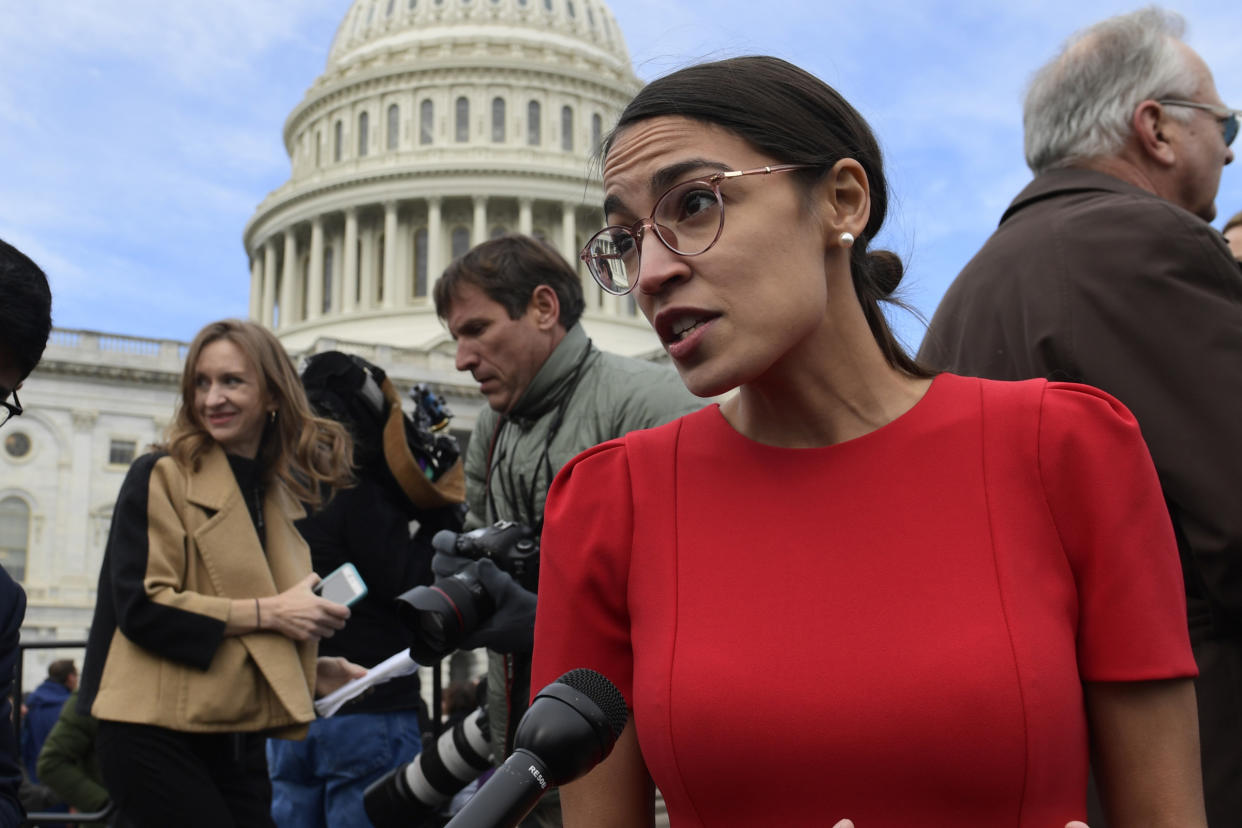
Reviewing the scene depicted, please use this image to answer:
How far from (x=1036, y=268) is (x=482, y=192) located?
56296mm

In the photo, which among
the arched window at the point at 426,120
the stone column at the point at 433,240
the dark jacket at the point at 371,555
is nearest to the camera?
the dark jacket at the point at 371,555

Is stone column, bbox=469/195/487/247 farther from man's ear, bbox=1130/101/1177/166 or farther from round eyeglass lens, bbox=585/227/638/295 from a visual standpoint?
round eyeglass lens, bbox=585/227/638/295

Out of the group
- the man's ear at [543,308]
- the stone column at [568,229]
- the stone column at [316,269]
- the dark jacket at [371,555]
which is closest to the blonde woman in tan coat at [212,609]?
the dark jacket at [371,555]

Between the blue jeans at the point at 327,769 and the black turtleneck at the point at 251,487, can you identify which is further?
the blue jeans at the point at 327,769

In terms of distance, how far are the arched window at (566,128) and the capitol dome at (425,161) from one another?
2.8 inches

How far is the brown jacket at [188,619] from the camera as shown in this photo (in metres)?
3.80

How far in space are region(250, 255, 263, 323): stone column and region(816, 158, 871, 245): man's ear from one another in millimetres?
64793

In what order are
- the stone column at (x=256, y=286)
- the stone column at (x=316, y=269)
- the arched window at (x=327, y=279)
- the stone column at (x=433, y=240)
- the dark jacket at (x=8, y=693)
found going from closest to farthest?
the dark jacket at (x=8, y=693) → the stone column at (x=433, y=240) → the stone column at (x=316, y=269) → the arched window at (x=327, y=279) → the stone column at (x=256, y=286)

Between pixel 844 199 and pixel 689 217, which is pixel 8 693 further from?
pixel 844 199

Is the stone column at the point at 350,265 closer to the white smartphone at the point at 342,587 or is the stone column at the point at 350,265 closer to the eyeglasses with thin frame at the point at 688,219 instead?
the white smartphone at the point at 342,587

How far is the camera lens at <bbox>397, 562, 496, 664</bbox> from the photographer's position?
295 cm

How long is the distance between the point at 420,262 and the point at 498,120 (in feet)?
27.7

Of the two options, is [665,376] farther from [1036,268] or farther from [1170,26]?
[1170,26]

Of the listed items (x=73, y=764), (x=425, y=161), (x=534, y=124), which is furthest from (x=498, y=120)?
(x=73, y=764)
